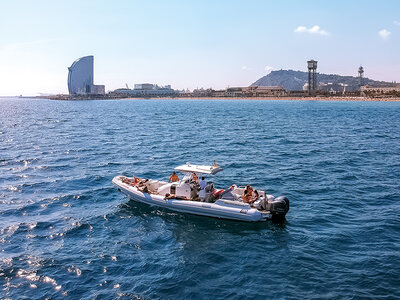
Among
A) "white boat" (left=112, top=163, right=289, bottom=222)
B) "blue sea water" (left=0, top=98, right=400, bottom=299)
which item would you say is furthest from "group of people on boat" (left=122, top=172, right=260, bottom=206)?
"blue sea water" (left=0, top=98, right=400, bottom=299)

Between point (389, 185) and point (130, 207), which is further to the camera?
point (389, 185)

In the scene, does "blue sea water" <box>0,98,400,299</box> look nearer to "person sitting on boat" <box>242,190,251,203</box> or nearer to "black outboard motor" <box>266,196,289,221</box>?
"black outboard motor" <box>266,196,289,221</box>

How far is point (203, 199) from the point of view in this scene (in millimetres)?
21516

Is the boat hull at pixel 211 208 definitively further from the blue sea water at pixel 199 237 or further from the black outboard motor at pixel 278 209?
the blue sea water at pixel 199 237

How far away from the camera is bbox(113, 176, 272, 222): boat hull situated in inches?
782

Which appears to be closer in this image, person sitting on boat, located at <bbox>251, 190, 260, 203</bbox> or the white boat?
the white boat

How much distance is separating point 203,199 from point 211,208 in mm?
1044

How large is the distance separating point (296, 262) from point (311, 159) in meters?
23.0

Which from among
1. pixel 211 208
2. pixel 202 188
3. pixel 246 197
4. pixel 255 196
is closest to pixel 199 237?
pixel 211 208

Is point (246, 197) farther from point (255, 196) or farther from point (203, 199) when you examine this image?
point (203, 199)

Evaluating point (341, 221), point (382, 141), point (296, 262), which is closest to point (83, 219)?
point (296, 262)

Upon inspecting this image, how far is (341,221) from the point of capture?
20.4 m

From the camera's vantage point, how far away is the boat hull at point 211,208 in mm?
19859

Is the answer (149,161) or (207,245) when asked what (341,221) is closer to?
(207,245)
